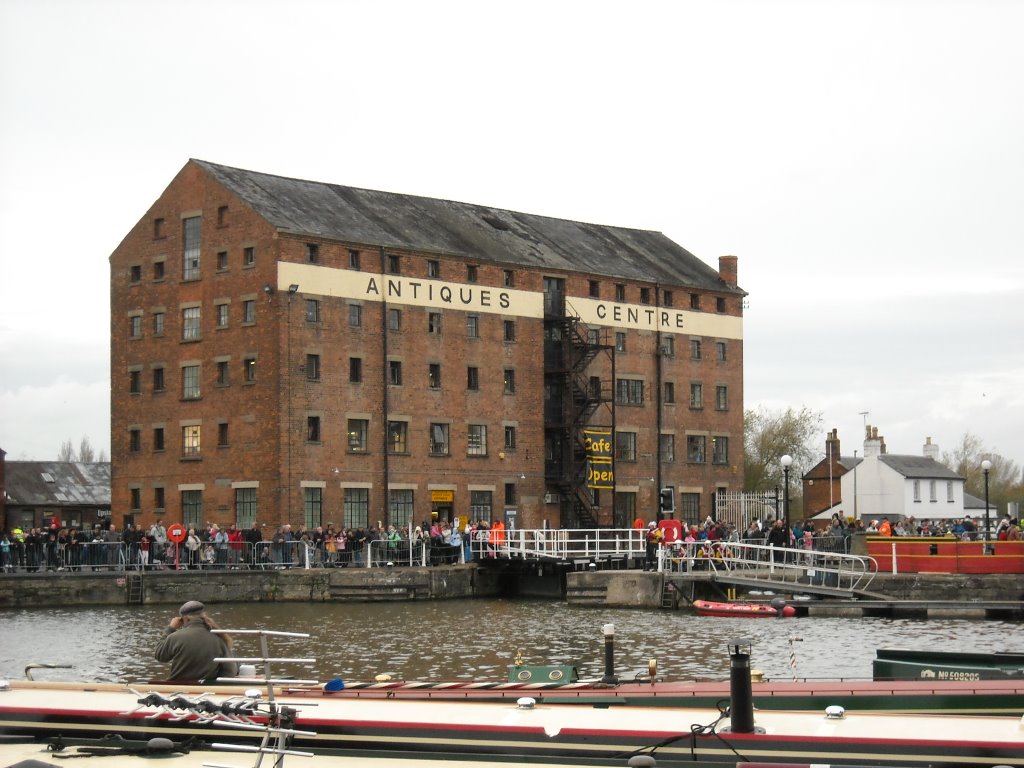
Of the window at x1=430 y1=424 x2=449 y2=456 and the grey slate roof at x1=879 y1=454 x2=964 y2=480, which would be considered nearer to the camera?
the window at x1=430 y1=424 x2=449 y2=456

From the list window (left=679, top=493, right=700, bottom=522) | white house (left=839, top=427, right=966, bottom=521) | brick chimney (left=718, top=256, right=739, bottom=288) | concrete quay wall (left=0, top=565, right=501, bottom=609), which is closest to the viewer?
concrete quay wall (left=0, top=565, right=501, bottom=609)

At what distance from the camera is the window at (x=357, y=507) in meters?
56.8

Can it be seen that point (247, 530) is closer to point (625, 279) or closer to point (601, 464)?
point (601, 464)

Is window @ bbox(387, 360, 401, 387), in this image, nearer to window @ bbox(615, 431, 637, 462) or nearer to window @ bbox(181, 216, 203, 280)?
window @ bbox(181, 216, 203, 280)

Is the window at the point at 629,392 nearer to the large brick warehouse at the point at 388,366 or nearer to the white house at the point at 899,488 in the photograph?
the large brick warehouse at the point at 388,366

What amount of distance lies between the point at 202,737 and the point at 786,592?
30485 millimetres

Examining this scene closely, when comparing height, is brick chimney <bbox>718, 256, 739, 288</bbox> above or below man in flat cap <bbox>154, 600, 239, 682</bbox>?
above

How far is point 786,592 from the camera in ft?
141

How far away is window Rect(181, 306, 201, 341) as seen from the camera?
58.8m

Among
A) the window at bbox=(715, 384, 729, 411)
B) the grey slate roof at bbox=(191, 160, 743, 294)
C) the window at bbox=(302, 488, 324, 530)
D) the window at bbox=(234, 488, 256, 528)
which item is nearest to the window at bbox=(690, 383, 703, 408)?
the window at bbox=(715, 384, 729, 411)

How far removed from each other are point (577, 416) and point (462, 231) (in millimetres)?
9157

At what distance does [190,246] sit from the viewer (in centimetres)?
5947

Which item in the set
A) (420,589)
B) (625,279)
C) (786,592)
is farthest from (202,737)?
(625,279)

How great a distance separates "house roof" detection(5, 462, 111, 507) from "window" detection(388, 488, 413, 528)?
1404 inches
